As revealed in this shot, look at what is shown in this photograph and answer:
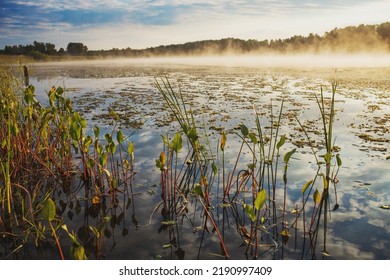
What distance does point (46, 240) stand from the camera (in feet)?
10.3

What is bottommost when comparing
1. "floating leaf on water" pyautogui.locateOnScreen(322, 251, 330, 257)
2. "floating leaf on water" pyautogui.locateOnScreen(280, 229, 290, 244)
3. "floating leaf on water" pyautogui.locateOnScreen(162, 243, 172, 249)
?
"floating leaf on water" pyautogui.locateOnScreen(322, 251, 330, 257)

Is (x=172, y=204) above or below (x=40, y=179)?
below

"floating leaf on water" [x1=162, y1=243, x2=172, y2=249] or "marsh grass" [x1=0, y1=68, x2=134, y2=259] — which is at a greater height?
"marsh grass" [x1=0, y1=68, x2=134, y2=259]

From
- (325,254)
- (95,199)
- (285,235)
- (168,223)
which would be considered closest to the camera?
(325,254)

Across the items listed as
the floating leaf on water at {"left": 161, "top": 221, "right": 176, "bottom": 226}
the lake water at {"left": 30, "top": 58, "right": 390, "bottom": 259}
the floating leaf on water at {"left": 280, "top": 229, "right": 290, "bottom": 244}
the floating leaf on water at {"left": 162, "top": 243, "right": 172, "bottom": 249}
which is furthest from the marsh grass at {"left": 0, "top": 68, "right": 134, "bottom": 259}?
the floating leaf on water at {"left": 280, "top": 229, "right": 290, "bottom": 244}

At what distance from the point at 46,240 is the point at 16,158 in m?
1.76

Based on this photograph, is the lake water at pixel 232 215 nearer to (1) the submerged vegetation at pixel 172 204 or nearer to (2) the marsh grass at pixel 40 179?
(1) the submerged vegetation at pixel 172 204

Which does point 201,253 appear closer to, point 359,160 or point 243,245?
point 243,245

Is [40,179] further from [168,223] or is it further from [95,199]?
[168,223]

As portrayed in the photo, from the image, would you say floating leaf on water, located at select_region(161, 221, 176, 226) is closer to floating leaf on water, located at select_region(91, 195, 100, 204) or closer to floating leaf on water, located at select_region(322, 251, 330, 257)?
floating leaf on water, located at select_region(91, 195, 100, 204)

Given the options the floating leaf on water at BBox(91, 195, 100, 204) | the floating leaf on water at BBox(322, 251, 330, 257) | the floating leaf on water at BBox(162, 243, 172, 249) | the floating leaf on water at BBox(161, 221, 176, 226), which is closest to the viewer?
the floating leaf on water at BBox(322, 251, 330, 257)

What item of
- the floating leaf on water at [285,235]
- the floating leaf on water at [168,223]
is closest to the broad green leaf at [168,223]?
the floating leaf on water at [168,223]

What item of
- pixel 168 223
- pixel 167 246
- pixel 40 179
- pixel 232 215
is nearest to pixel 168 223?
pixel 168 223
